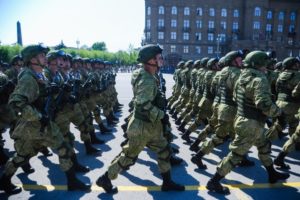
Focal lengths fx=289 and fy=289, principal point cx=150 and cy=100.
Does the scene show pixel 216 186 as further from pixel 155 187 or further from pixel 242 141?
pixel 155 187

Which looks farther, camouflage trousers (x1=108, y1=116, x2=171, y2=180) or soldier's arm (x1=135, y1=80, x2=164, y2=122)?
camouflage trousers (x1=108, y1=116, x2=171, y2=180)

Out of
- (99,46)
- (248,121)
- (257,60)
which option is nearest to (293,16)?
(257,60)

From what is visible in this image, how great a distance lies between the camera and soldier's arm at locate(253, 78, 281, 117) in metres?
4.12

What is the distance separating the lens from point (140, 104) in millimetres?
4012

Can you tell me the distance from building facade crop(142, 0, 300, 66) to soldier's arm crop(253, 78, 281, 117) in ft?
193

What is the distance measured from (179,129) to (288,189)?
162 inches

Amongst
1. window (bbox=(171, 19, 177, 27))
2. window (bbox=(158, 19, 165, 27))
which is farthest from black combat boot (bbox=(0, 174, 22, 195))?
window (bbox=(171, 19, 177, 27))

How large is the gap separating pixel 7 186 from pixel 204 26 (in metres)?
64.1

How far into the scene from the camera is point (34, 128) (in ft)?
14.2

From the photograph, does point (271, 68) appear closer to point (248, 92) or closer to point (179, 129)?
point (179, 129)

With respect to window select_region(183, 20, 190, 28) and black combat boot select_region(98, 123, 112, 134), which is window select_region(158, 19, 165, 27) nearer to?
window select_region(183, 20, 190, 28)

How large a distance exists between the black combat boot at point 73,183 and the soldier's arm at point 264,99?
2975 mm

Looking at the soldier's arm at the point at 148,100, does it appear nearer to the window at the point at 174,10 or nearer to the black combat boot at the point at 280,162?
the black combat boot at the point at 280,162

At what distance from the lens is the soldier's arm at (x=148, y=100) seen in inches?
157
